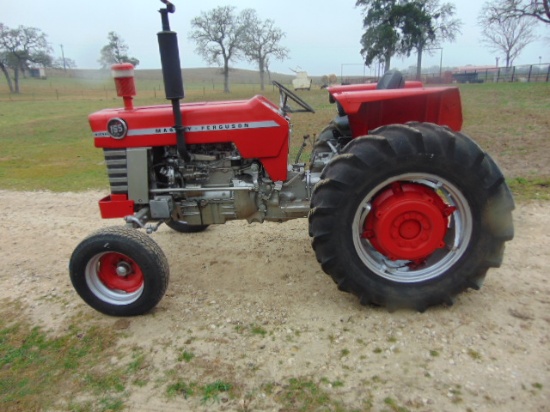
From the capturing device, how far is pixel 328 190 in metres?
2.79

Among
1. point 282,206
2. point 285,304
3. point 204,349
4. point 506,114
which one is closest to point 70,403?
point 204,349

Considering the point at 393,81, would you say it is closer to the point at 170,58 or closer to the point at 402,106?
the point at 402,106

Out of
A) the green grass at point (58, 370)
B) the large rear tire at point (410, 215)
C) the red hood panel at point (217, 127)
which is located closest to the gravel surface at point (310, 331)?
the green grass at point (58, 370)

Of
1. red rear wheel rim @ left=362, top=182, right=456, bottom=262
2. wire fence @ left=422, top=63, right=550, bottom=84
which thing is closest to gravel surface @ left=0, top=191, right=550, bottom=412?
red rear wheel rim @ left=362, top=182, right=456, bottom=262

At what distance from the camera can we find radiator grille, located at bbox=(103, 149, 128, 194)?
3396mm

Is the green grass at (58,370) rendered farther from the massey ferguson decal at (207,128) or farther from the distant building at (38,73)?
the distant building at (38,73)

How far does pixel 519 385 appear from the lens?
2256 millimetres

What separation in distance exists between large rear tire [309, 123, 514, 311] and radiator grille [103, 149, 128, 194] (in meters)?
1.61

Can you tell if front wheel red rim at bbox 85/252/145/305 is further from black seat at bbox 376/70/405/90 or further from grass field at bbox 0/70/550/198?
grass field at bbox 0/70/550/198

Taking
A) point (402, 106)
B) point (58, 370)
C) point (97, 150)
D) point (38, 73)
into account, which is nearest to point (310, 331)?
point (58, 370)

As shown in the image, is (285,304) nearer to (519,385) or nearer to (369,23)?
(519,385)

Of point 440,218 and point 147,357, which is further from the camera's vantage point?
point 440,218

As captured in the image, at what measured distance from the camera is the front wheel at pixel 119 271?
9.64ft

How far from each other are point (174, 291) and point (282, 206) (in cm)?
114
